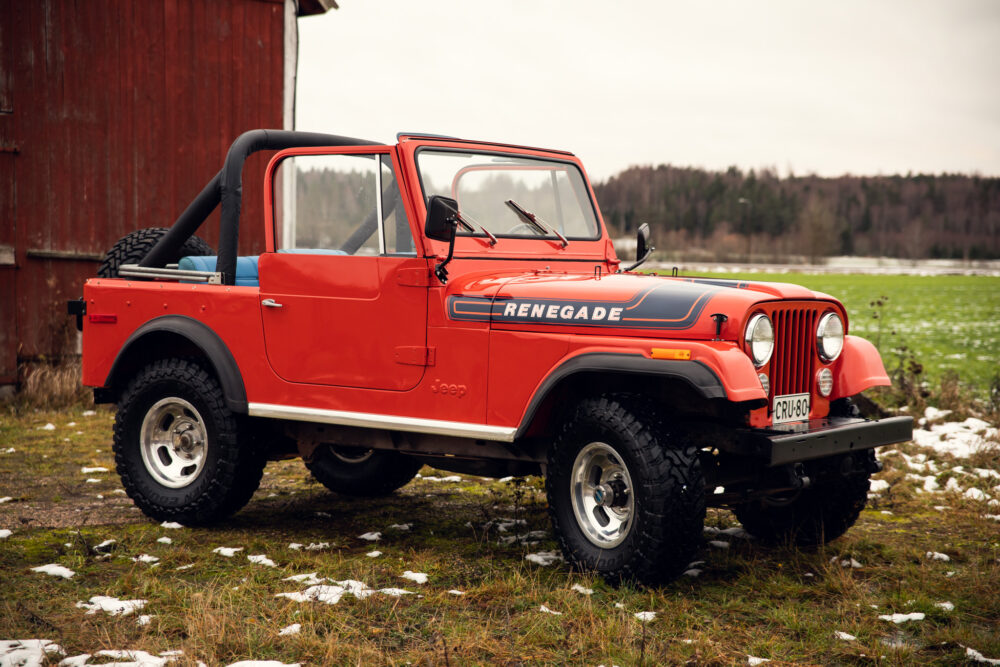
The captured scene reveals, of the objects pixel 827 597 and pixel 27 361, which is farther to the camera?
pixel 27 361

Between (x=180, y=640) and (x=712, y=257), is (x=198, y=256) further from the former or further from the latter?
(x=712, y=257)

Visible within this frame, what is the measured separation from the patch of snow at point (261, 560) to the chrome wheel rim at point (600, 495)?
1.54 meters

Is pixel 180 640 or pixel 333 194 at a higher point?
pixel 333 194

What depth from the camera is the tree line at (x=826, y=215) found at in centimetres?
7838

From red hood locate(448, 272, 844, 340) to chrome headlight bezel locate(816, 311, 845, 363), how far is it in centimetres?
15

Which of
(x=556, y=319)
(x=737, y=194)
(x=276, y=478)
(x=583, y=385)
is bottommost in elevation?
(x=276, y=478)

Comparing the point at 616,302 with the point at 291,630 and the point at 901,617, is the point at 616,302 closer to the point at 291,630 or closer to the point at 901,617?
the point at 901,617

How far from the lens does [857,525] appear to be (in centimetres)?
595

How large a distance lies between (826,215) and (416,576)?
8678cm

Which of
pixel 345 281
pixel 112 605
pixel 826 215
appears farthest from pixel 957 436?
pixel 826 215

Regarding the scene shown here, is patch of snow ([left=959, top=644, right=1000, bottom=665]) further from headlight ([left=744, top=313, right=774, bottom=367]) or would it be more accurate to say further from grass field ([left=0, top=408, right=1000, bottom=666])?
headlight ([left=744, top=313, right=774, bottom=367])

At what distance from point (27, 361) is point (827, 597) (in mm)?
8967

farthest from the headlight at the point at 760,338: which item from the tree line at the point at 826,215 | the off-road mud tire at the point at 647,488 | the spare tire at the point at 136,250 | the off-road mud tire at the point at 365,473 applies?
the tree line at the point at 826,215

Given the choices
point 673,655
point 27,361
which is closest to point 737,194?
point 27,361
